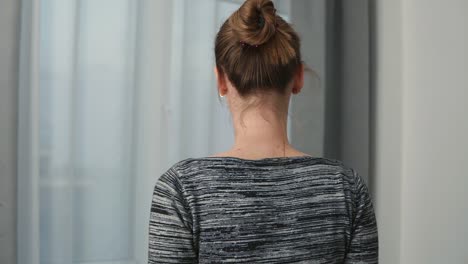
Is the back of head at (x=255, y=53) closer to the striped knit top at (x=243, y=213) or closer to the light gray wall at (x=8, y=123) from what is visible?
the striped knit top at (x=243, y=213)

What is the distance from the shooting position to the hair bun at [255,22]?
0.88 metres

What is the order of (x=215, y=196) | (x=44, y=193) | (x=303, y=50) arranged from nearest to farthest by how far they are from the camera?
(x=215, y=196) < (x=44, y=193) < (x=303, y=50)

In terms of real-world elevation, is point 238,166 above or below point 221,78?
below

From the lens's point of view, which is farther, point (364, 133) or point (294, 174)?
point (364, 133)

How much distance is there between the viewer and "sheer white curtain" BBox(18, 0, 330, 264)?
1665 mm

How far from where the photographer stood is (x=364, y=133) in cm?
231

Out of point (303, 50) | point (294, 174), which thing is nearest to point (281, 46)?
point (294, 174)

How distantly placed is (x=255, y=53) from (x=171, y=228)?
0.33 metres

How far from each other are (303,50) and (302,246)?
4.86ft

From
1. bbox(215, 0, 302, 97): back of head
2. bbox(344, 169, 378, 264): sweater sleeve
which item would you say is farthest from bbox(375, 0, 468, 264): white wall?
bbox(215, 0, 302, 97): back of head

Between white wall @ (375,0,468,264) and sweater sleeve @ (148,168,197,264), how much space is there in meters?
1.59

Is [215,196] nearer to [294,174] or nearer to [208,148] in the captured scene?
[294,174]

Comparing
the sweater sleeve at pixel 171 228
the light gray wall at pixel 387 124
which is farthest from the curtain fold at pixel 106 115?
the sweater sleeve at pixel 171 228

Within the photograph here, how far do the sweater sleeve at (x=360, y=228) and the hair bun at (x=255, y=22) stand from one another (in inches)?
11.7
